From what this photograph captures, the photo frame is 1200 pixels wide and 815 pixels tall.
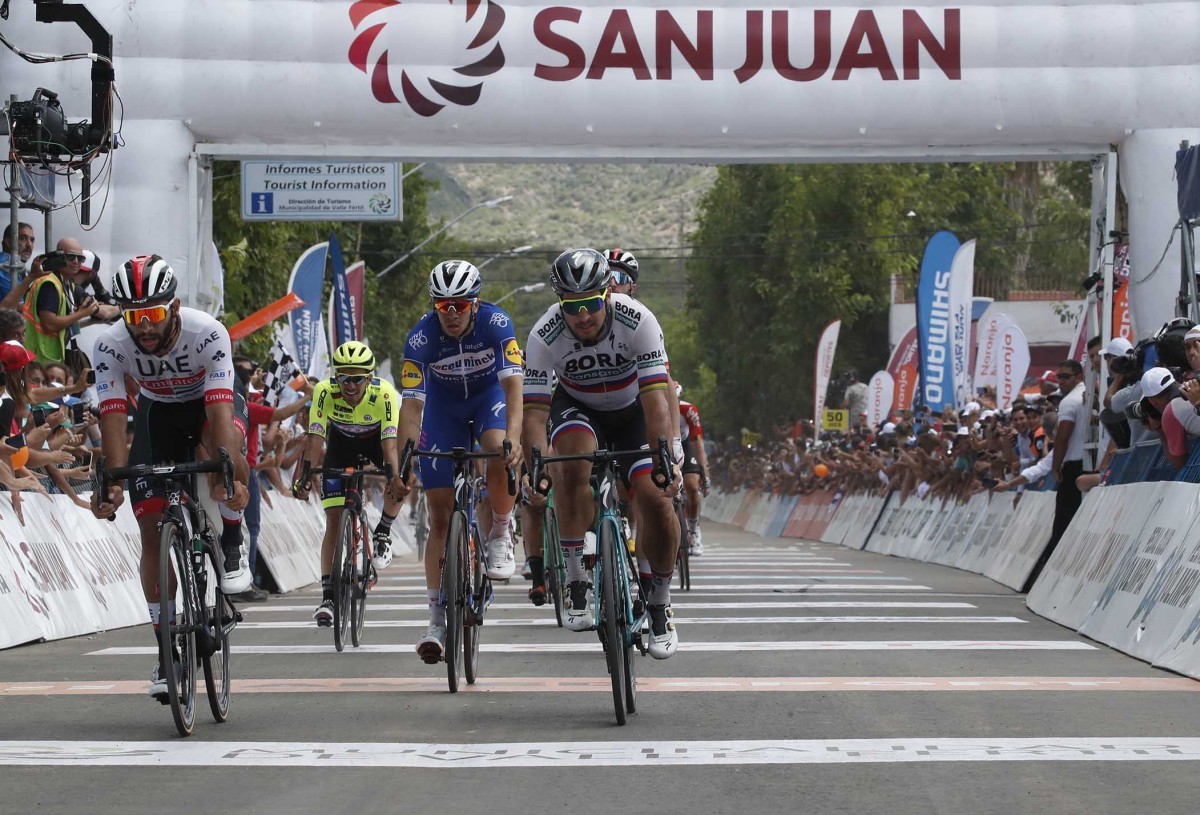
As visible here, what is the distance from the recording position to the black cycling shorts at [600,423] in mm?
9367

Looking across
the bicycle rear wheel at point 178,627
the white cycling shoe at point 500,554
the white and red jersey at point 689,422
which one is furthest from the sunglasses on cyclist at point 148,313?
the white and red jersey at point 689,422

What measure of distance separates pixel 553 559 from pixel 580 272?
4.75 meters

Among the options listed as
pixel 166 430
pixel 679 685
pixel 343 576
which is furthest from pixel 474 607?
pixel 343 576

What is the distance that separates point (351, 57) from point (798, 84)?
4428 mm

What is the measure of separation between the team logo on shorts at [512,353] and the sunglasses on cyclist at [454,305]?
0.30 metres

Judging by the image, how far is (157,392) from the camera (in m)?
8.71

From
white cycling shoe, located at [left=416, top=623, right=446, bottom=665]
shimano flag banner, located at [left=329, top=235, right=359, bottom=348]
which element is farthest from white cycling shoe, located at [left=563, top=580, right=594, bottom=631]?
shimano flag banner, located at [left=329, top=235, right=359, bottom=348]

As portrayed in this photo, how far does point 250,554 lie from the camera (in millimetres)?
17688

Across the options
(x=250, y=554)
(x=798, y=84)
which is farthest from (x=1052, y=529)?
(x=250, y=554)

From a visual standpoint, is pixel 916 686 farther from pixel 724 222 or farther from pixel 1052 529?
pixel 724 222

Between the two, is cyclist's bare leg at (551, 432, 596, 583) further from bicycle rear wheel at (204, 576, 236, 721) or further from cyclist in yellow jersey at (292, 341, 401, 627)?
cyclist in yellow jersey at (292, 341, 401, 627)

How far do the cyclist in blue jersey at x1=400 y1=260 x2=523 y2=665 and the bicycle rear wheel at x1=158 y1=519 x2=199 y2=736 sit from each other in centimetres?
187

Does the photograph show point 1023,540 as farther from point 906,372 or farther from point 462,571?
point 906,372

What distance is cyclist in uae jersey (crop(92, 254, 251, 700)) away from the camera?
321 inches
